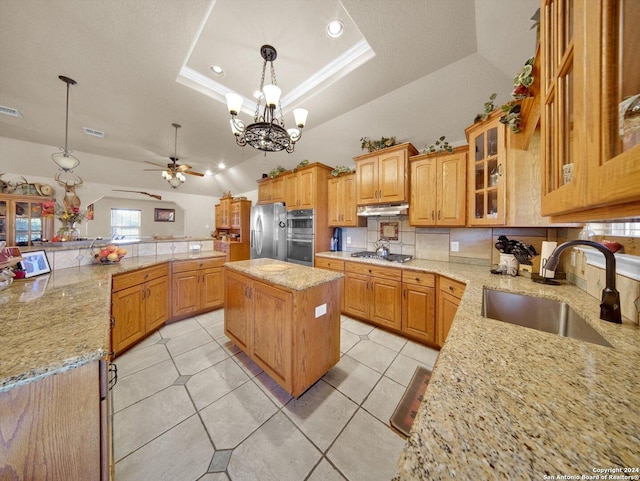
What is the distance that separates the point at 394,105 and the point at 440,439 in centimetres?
305

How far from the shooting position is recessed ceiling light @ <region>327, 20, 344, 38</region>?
70.5 inches

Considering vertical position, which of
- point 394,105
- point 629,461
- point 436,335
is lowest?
point 436,335

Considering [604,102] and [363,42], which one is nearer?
[604,102]

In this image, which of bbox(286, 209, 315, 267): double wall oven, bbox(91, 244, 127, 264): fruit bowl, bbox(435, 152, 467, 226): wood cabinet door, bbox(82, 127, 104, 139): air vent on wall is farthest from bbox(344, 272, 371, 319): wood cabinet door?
bbox(82, 127, 104, 139): air vent on wall

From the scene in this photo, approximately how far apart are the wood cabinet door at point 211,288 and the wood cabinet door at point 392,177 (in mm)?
2629

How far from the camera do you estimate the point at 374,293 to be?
269 centimetres

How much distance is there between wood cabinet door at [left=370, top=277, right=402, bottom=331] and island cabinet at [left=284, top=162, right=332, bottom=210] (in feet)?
5.14

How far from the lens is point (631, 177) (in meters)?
0.38

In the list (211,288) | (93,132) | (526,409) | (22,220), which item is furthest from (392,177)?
(22,220)

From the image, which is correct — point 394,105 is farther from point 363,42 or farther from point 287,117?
point 287,117

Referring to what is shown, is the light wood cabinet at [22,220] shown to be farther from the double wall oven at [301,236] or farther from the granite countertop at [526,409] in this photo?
the granite countertop at [526,409]

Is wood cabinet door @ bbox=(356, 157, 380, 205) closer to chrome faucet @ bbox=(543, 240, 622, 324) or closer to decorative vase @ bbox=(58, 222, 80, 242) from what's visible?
chrome faucet @ bbox=(543, 240, 622, 324)

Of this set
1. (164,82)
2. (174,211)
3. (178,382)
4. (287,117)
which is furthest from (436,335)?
(174,211)

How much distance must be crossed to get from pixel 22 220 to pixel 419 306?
307 inches
